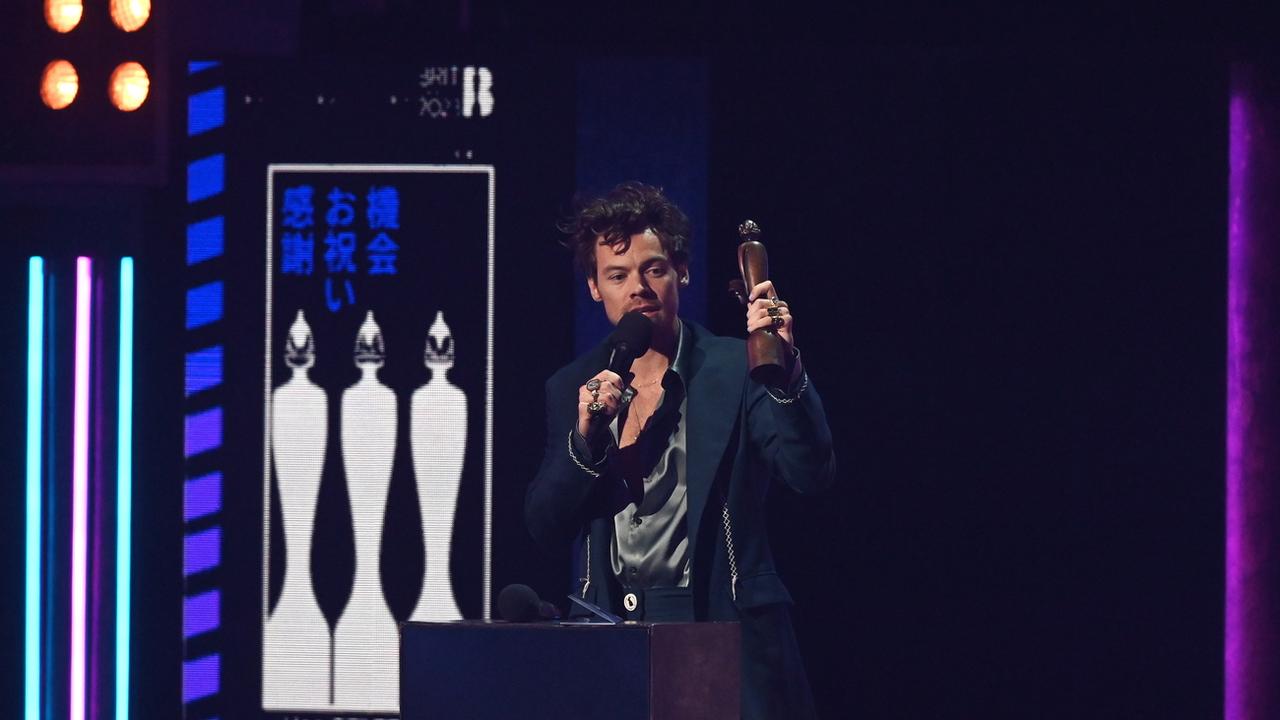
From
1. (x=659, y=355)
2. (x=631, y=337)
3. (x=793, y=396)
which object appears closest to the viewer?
(x=793, y=396)

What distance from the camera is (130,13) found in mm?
2977

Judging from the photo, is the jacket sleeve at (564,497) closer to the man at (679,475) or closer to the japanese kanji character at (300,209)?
the man at (679,475)

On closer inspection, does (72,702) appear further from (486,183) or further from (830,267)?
(830,267)

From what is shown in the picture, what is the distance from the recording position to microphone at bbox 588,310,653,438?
2674mm

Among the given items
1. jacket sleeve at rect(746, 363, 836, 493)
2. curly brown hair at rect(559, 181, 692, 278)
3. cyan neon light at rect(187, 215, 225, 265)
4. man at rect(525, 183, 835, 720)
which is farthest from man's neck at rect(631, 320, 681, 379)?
cyan neon light at rect(187, 215, 225, 265)

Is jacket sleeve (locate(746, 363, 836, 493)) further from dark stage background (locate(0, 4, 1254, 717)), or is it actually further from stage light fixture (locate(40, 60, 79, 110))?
stage light fixture (locate(40, 60, 79, 110))

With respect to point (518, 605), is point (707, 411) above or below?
above

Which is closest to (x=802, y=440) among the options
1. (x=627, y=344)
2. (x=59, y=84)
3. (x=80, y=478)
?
(x=627, y=344)

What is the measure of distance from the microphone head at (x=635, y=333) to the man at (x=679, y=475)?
0.26 feet

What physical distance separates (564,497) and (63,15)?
1350 millimetres

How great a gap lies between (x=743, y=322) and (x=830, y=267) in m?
0.28

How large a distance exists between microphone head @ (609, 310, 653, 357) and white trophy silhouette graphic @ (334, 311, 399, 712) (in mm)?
1468

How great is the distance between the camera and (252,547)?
416 cm

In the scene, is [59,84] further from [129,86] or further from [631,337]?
[631,337]
